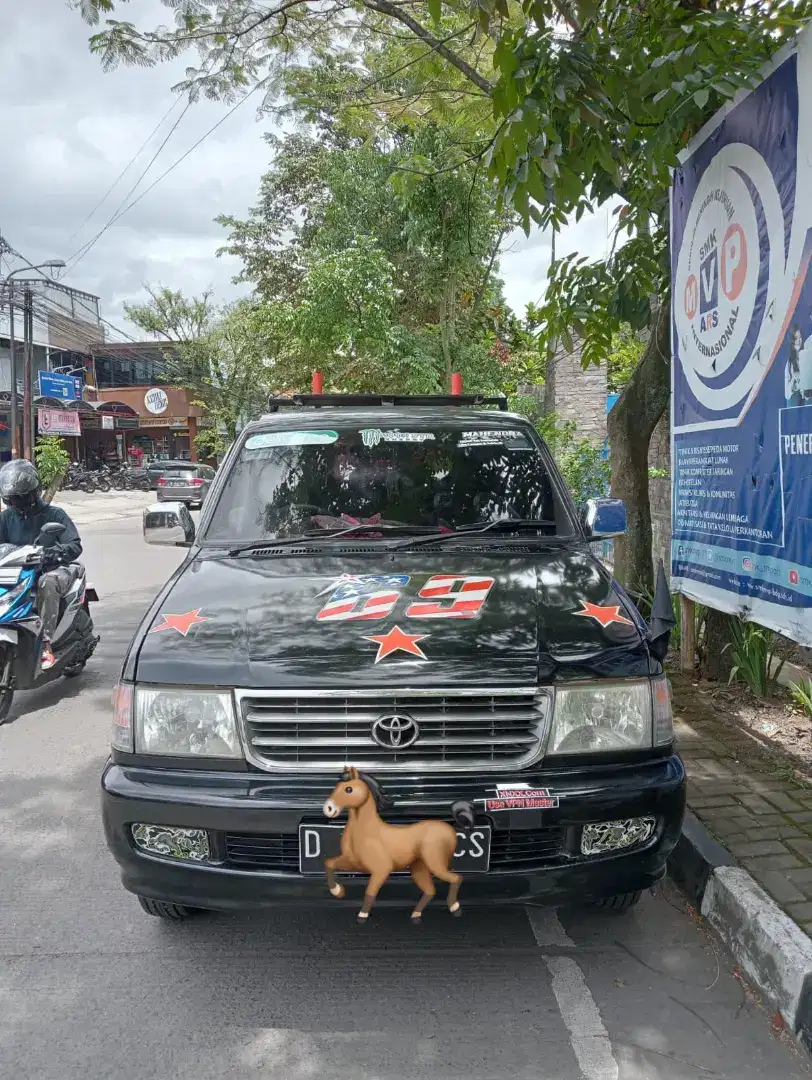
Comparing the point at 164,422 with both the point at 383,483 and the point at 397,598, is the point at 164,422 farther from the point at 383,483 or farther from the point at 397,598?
the point at 397,598

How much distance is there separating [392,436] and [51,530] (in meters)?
2.98

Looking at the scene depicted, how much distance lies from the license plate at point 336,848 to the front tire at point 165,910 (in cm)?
76

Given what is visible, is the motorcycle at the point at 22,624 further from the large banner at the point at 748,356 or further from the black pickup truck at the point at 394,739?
the large banner at the point at 748,356

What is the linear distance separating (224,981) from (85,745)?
2.75 meters

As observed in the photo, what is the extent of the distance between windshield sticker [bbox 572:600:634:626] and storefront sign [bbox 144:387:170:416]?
45391 mm

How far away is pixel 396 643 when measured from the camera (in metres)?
2.60

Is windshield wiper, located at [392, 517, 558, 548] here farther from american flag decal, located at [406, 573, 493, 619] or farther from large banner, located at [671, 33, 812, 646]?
large banner, located at [671, 33, 812, 646]

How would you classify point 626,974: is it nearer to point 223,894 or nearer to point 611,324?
point 223,894

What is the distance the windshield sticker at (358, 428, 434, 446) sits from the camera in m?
3.97

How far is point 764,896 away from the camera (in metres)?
2.94

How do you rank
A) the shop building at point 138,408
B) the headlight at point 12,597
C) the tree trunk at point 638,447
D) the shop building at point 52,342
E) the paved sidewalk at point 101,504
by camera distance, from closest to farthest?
the headlight at point 12,597 → the tree trunk at point 638,447 → the paved sidewalk at point 101,504 → the shop building at point 52,342 → the shop building at point 138,408

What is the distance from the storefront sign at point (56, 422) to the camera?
104 ft

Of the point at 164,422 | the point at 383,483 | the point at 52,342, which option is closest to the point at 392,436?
the point at 383,483

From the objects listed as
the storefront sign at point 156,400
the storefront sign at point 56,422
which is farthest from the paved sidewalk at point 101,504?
the storefront sign at point 156,400
